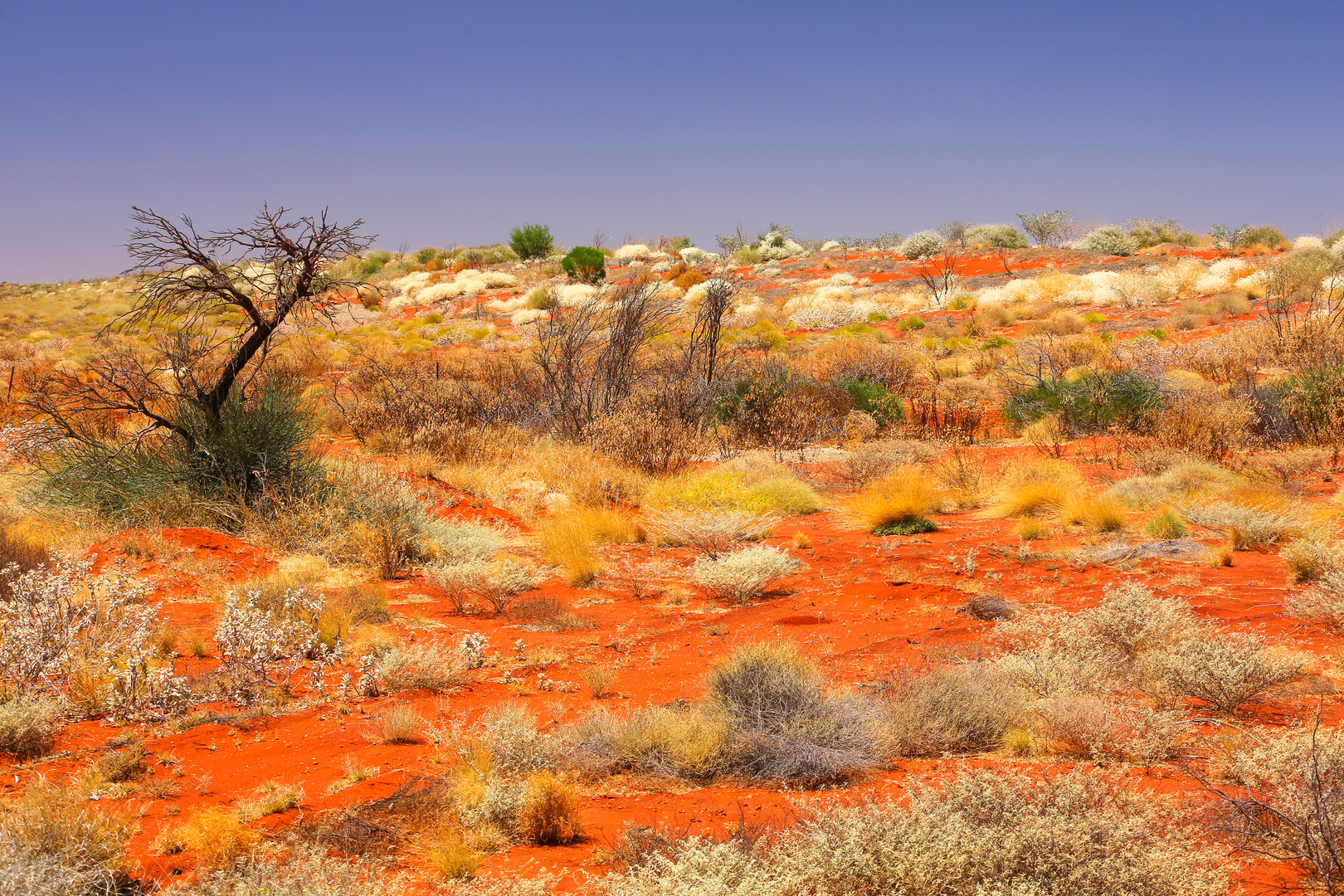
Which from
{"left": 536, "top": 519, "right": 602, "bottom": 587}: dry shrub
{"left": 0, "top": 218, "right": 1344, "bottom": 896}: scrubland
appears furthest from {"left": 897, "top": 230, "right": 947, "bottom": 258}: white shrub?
{"left": 536, "top": 519, "right": 602, "bottom": 587}: dry shrub

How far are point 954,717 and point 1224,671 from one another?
→ 4.39 feet

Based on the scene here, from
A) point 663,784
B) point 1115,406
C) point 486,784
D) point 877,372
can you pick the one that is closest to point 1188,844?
point 663,784

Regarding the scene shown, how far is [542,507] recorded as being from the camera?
10.2 meters

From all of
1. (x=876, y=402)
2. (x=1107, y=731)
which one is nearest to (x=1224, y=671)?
(x=1107, y=731)

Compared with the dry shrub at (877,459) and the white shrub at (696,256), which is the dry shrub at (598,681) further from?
the white shrub at (696,256)

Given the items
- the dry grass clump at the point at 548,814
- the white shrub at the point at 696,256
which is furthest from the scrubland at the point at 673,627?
the white shrub at the point at 696,256

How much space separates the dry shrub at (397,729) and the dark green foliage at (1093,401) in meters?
11.3

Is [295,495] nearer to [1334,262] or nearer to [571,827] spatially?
[571,827]

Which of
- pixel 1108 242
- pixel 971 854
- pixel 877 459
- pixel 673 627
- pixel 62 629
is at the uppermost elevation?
pixel 1108 242

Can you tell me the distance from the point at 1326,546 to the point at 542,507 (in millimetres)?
7485

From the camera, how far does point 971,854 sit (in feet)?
8.34

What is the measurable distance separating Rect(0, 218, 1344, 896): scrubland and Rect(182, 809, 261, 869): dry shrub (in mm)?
17

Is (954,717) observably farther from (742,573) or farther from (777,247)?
(777,247)

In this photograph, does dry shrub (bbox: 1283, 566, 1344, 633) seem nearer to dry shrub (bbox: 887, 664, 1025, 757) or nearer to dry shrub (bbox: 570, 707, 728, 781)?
dry shrub (bbox: 887, 664, 1025, 757)
